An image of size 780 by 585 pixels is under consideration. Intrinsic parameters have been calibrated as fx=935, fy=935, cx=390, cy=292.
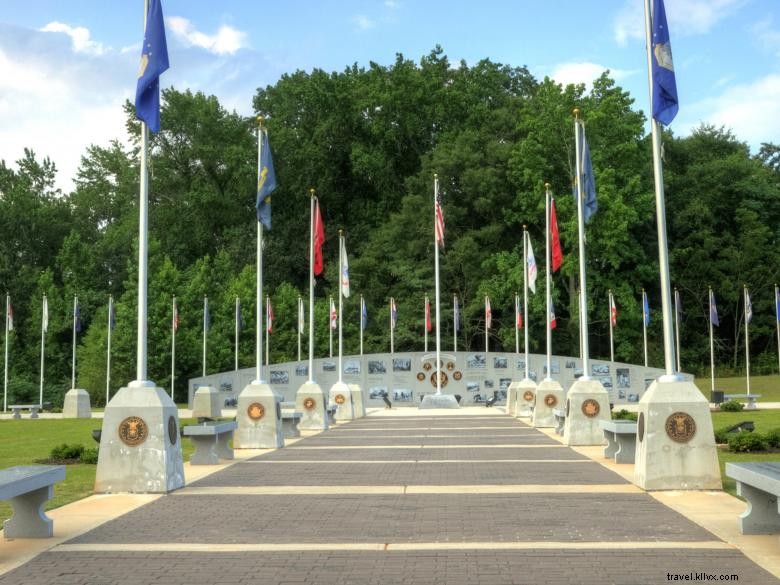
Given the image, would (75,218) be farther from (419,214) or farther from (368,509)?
(368,509)

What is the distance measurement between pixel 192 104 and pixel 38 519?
71660 millimetres

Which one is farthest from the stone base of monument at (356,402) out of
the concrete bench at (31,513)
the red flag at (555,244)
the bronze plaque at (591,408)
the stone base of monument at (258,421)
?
the concrete bench at (31,513)

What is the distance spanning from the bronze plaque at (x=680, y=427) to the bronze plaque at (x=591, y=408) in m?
8.43

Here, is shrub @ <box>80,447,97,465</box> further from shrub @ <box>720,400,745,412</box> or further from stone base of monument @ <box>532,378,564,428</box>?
shrub @ <box>720,400,745,412</box>

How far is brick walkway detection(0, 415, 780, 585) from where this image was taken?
24.7ft

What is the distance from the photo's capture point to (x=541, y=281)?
205 feet

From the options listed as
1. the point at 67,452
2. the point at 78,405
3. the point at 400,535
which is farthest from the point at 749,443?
the point at 78,405

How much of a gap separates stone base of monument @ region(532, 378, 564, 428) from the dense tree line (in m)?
29.7

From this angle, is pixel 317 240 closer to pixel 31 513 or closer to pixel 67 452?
pixel 67 452

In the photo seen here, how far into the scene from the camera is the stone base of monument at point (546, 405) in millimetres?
28406

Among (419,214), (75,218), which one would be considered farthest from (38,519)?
(75,218)

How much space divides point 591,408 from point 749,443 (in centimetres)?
410

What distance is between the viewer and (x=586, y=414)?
2109 centimetres

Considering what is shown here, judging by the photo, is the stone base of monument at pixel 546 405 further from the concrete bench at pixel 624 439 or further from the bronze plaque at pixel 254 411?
the concrete bench at pixel 624 439
